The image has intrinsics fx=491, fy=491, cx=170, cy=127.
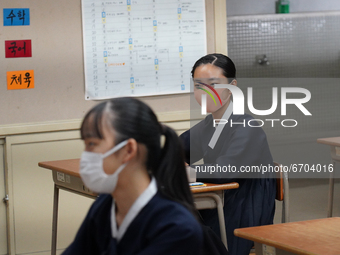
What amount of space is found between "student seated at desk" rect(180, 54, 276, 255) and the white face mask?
119 centimetres

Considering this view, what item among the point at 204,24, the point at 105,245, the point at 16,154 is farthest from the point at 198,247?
the point at 204,24

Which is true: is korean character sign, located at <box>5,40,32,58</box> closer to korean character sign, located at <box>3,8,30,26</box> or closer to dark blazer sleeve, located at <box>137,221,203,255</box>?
korean character sign, located at <box>3,8,30,26</box>

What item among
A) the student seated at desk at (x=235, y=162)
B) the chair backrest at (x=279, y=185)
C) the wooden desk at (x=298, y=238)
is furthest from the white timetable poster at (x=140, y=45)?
the wooden desk at (x=298, y=238)

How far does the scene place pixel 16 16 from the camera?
3.30 metres

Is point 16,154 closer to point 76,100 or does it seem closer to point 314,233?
point 76,100

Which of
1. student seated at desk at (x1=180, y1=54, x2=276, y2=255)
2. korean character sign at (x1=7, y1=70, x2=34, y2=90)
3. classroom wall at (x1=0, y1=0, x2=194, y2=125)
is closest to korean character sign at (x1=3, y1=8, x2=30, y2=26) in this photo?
classroom wall at (x1=0, y1=0, x2=194, y2=125)

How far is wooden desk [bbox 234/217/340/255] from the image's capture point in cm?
140

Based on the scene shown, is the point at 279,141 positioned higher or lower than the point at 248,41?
lower

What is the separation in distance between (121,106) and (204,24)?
2710 millimetres

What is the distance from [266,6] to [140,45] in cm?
241

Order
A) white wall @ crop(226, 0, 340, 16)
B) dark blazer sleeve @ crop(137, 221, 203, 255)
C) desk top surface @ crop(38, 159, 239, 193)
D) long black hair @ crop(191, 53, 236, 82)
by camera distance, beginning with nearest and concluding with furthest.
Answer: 1. dark blazer sleeve @ crop(137, 221, 203, 255)
2. desk top surface @ crop(38, 159, 239, 193)
3. long black hair @ crop(191, 53, 236, 82)
4. white wall @ crop(226, 0, 340, 16)

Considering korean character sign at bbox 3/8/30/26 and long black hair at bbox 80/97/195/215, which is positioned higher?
korean character sign at bbox 3/8/30/26

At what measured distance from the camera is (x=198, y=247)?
114cm

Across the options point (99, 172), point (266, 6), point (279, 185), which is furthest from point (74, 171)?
point (266, 6)
